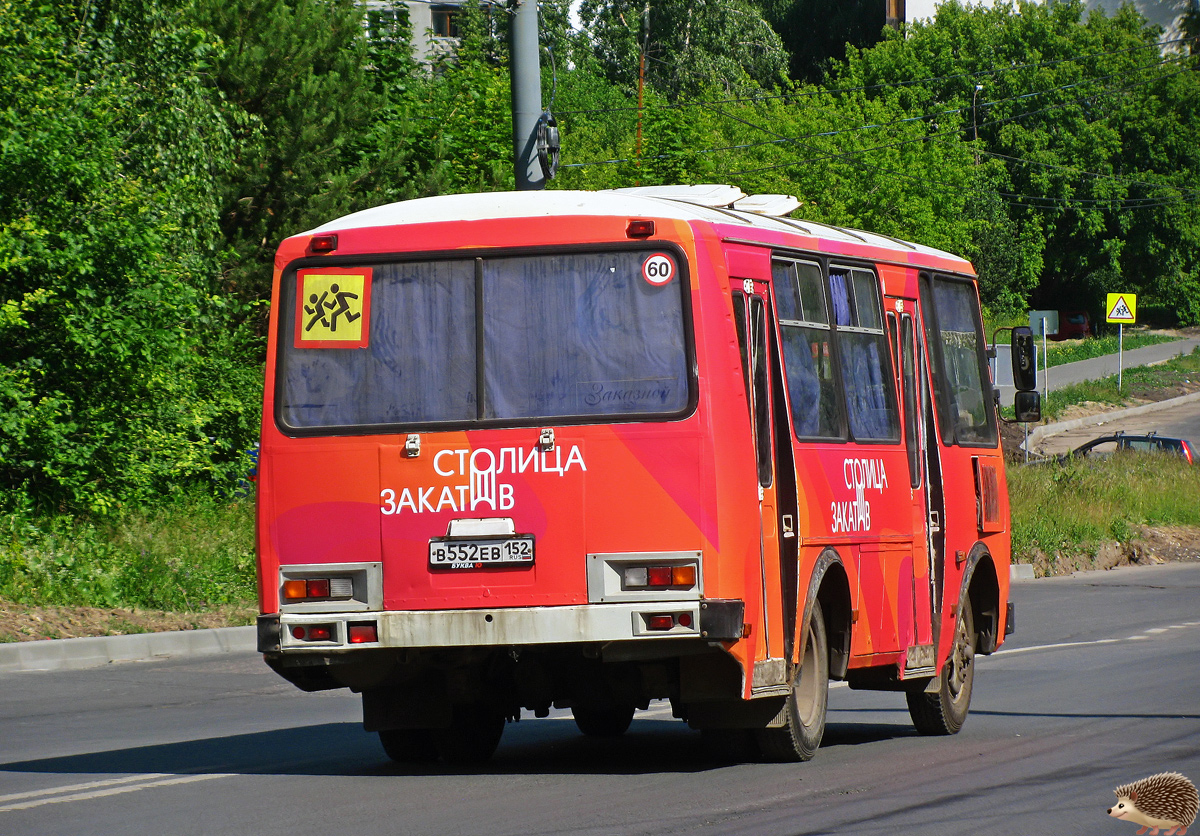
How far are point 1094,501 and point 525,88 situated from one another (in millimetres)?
17613

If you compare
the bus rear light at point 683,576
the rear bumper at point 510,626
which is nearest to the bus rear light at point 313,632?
Answer: the rear bumper at point 510,626

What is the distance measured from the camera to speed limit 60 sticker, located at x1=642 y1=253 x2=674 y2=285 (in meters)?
8.54

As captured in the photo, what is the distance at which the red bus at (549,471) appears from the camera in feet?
27.2

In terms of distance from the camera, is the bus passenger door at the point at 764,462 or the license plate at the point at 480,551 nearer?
the license plate at the point at 480,551

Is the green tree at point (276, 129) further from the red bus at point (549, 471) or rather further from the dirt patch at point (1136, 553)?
the red bus at point (549, 471)

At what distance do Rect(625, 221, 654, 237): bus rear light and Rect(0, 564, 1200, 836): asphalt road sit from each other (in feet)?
8.81

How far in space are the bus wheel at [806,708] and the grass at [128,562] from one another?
33.6 ft

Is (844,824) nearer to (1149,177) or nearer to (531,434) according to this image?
(531,434)

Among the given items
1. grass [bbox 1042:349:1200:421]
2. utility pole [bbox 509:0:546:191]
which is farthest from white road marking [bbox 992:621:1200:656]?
grass [bbox 1042:349:1200:421]

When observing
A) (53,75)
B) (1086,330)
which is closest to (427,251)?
(53,75)

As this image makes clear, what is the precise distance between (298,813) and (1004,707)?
6.42 m

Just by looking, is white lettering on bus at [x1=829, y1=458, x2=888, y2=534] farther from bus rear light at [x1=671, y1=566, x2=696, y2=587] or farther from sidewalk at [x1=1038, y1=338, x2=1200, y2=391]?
sidewalk at [x1=1038, y1=338, x2=1200, y2=391]

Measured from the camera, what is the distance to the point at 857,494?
987 centimetres

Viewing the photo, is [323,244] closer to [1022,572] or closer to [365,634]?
[365,634]
